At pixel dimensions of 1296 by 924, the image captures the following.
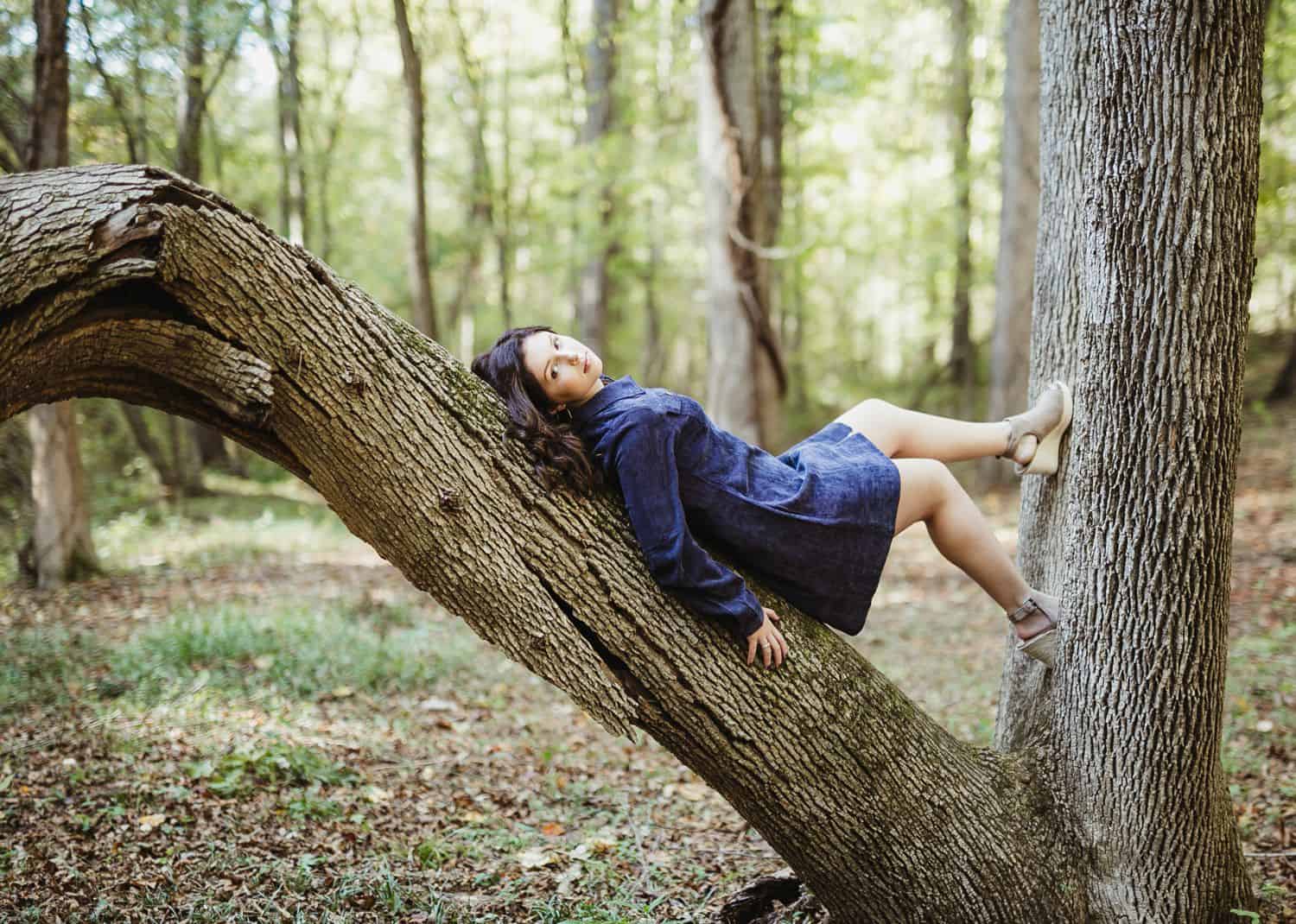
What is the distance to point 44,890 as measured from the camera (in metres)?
3.07

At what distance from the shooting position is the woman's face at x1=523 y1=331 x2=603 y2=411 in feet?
9.93

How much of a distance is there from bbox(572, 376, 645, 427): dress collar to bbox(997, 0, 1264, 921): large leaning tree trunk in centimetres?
Answer: 148

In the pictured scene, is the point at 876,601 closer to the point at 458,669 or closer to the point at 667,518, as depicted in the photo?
the point at 458,669

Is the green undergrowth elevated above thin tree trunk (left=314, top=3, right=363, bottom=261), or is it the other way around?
thin tree trunk (left=314, top=3, right=363, bottom=261)

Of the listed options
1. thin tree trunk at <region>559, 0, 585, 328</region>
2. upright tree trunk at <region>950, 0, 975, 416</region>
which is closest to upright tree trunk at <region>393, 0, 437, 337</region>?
thin tree trunk at <region>559, 0, 585, 328</region>

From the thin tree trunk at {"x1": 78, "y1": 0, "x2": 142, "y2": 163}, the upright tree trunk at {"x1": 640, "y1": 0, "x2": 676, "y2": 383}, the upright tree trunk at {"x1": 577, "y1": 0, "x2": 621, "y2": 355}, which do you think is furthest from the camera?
the upright tree trunk at {"x1": 577, "y1": 0, "x2": 621, "y2": 355}

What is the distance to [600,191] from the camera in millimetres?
13648

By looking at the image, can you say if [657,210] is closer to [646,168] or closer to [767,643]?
[646,168]

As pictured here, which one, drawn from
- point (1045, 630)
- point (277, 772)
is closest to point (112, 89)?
point (277, 772)

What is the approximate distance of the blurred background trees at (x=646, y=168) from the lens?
349 inches

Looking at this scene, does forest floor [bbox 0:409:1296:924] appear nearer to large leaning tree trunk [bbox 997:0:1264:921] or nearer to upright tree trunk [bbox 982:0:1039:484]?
large leaning tree trunk [bbox 997:0:1264:921]

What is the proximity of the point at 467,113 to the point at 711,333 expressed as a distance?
45.6 ft

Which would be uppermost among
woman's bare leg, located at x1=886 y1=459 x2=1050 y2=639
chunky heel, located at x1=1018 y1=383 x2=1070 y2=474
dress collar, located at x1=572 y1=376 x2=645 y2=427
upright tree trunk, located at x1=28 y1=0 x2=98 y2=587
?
dress collar, located at x1=572 y1=376 x2=645 y2=427

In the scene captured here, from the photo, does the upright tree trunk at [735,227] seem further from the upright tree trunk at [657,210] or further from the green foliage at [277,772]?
the green foliage at [277,772]
